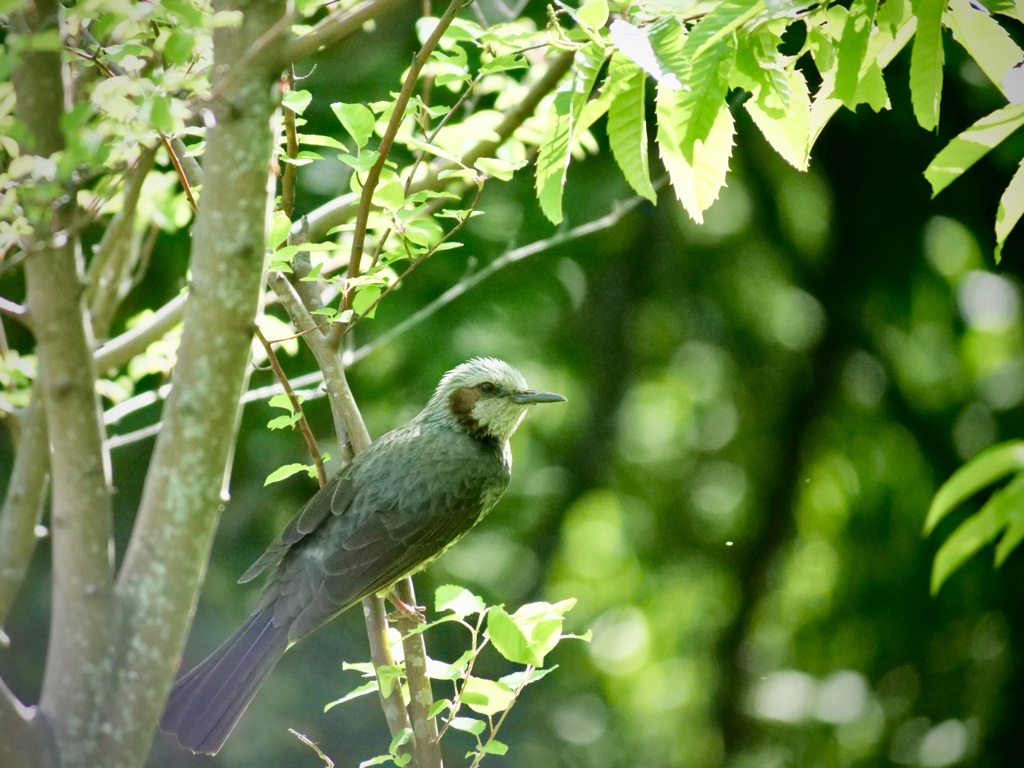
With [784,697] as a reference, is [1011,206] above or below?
above

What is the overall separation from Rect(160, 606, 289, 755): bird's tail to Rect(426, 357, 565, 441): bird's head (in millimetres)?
1065

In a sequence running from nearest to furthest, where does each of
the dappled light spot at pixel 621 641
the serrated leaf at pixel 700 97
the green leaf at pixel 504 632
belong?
the serrated leaf at pixel 700 97 → the green leaf at pixel 504 632 → the dappled light spot at pixel 621 641

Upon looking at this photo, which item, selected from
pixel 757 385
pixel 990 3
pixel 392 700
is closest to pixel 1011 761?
pixel 757 385

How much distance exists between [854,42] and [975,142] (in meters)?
0.29

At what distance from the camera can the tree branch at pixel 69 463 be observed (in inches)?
67.9

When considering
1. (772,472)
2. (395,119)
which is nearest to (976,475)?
(395,119)

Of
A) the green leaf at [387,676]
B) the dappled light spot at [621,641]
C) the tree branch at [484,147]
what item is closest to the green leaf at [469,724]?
the green leaf at [387,676]

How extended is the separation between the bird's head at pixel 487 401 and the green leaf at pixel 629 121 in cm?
205

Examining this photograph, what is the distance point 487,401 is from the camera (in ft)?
13.9

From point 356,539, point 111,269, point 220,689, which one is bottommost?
point 220,689

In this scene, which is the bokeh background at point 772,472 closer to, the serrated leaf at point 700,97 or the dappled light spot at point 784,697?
the dappled light spot at point 784,697

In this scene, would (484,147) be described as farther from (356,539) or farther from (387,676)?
(387,676)

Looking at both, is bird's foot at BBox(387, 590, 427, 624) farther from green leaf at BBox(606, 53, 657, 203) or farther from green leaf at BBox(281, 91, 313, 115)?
green leaf at BBox(606, 53, 657, 203)

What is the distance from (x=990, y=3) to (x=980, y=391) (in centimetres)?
531
